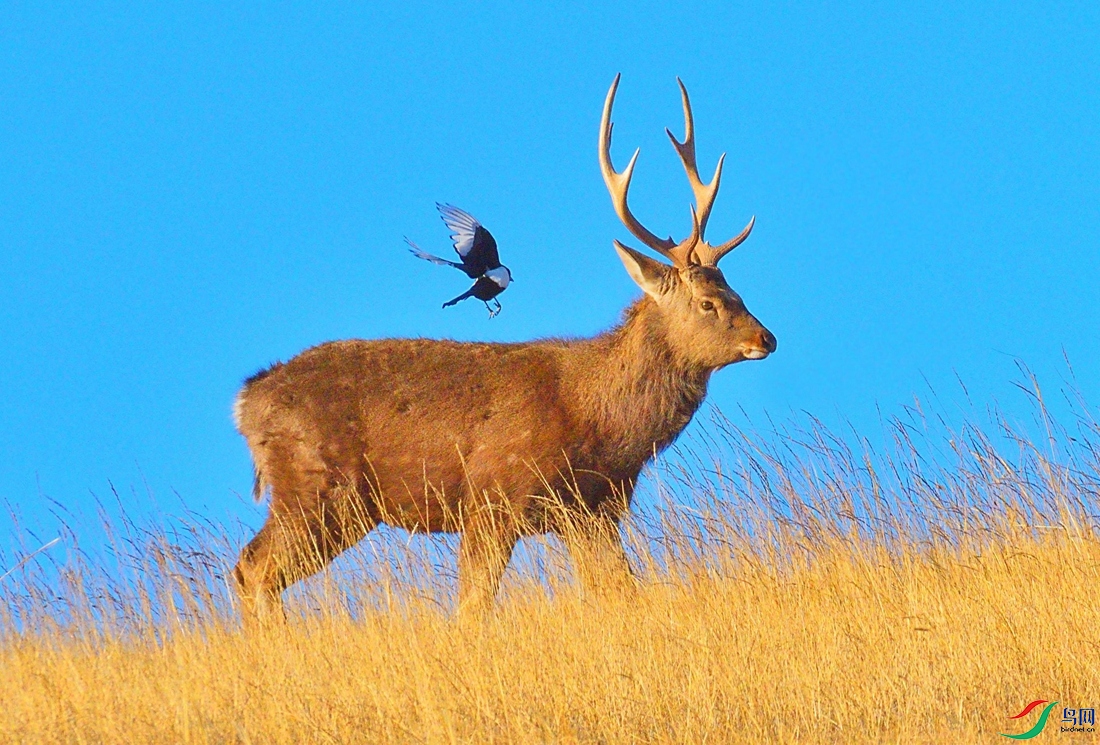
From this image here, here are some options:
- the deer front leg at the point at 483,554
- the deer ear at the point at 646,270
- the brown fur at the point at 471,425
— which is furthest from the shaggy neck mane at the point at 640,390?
the deer front leg at the point at 483,554

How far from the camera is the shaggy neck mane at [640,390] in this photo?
27.5ft

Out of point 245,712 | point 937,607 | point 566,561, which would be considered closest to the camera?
point 245,712

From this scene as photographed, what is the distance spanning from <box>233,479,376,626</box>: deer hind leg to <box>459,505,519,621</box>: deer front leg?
0.75m

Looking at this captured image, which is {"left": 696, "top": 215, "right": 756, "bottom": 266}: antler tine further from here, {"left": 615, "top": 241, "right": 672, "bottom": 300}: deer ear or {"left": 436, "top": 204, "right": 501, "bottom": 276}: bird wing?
{"left": 436, "top": 204, "right": 501, "bottom": 276}: bird wing

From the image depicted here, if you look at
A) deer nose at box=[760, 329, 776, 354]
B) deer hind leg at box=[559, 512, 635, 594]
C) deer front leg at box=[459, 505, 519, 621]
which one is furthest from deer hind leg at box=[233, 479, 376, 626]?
deer nose at box=[760, 329, 776, 354]

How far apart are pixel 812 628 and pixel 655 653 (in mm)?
869

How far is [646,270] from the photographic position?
8.66 meters

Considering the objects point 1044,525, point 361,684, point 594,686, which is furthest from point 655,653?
point 1044,525

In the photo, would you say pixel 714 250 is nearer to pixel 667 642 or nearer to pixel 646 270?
pixel 646 270

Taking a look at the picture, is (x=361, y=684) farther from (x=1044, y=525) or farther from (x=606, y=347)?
(x=1044, y=525)

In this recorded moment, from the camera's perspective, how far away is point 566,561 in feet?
25.1

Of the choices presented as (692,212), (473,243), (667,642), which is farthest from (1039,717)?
(473,243)

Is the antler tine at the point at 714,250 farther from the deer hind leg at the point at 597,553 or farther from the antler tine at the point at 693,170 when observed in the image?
the deer hind leg at the point at 597,553

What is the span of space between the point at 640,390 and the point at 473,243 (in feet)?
6.98
